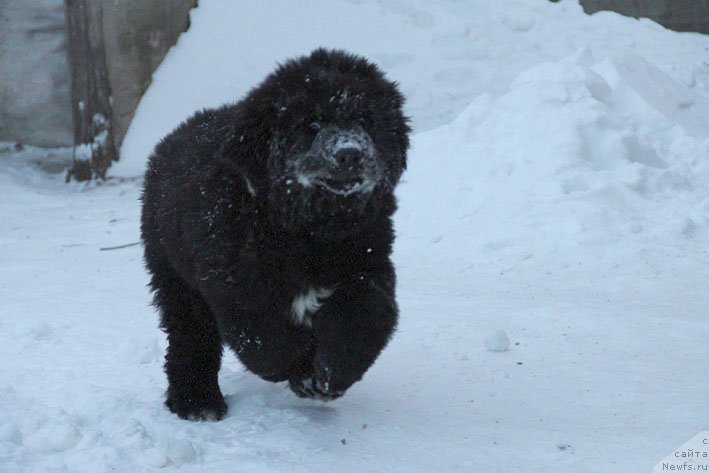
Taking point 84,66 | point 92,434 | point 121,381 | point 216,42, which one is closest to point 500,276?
point 121,381

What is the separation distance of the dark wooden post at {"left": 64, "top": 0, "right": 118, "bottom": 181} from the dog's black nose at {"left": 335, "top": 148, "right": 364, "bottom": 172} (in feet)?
27.1

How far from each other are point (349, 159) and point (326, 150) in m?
0.11

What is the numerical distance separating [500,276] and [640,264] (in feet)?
3.11

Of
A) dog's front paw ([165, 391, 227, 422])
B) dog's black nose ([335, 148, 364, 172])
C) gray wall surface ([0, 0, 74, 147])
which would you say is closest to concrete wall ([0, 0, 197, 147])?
gray wall surface ([0, 0, 74, 147])

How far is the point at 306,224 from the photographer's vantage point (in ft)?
12.8

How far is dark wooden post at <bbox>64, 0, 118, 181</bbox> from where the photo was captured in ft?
36.8

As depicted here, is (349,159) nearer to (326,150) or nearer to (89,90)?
(326,150)

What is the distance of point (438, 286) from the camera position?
21.4ft

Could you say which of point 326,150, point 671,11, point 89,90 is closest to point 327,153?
point 326,150

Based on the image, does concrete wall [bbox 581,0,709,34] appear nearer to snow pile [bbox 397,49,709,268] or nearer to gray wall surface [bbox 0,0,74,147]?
snow pile [bbox 397,49,709,268]

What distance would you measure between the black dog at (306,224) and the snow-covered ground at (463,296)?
365 mm

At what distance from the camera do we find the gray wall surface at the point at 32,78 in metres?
12.0

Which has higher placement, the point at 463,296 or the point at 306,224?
the point at 306,224

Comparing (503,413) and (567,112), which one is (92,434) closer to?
(503,413)
